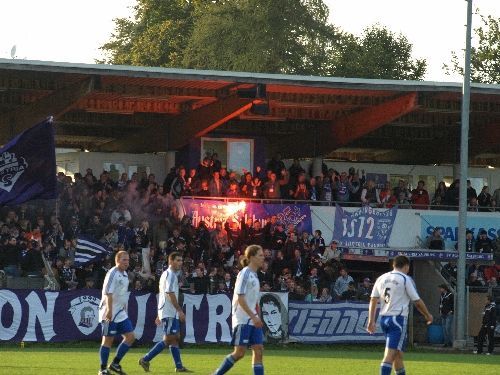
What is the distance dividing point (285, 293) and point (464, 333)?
555cm

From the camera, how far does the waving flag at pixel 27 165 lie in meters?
31.2

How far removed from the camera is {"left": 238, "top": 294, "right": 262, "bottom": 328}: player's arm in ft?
54.4

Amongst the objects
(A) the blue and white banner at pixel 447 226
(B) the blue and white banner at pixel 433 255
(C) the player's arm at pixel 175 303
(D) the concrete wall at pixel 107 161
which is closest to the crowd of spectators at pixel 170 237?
(A) the blue and white banner at pixel 447 226

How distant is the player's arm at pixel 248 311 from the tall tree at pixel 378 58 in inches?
2088

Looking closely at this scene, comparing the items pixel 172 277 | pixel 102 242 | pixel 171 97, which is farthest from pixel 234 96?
pixel 172 277

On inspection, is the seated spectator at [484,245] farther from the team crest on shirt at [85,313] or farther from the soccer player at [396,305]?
the soccer player at [396,305]

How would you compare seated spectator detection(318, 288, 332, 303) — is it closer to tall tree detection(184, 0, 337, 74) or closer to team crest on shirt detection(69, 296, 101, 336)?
team crest on shirt detection(69, 296, 101, 336)

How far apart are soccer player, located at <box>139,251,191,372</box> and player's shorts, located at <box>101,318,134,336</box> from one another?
78 cm

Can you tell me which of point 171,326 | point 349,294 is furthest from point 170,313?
point 349,294

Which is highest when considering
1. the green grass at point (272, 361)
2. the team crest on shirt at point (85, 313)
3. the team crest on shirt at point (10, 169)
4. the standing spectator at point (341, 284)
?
the team crest on shirt at point (10, 169)

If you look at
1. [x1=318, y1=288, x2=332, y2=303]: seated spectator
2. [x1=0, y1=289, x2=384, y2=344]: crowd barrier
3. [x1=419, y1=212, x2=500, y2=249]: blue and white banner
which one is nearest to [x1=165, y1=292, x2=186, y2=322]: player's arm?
[x1=0, y1=289, x2=384, y2=344]: crowd barrier

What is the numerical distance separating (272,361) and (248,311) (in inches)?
343

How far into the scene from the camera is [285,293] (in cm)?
3127

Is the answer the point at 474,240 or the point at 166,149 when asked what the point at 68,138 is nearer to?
the point at 166,149
